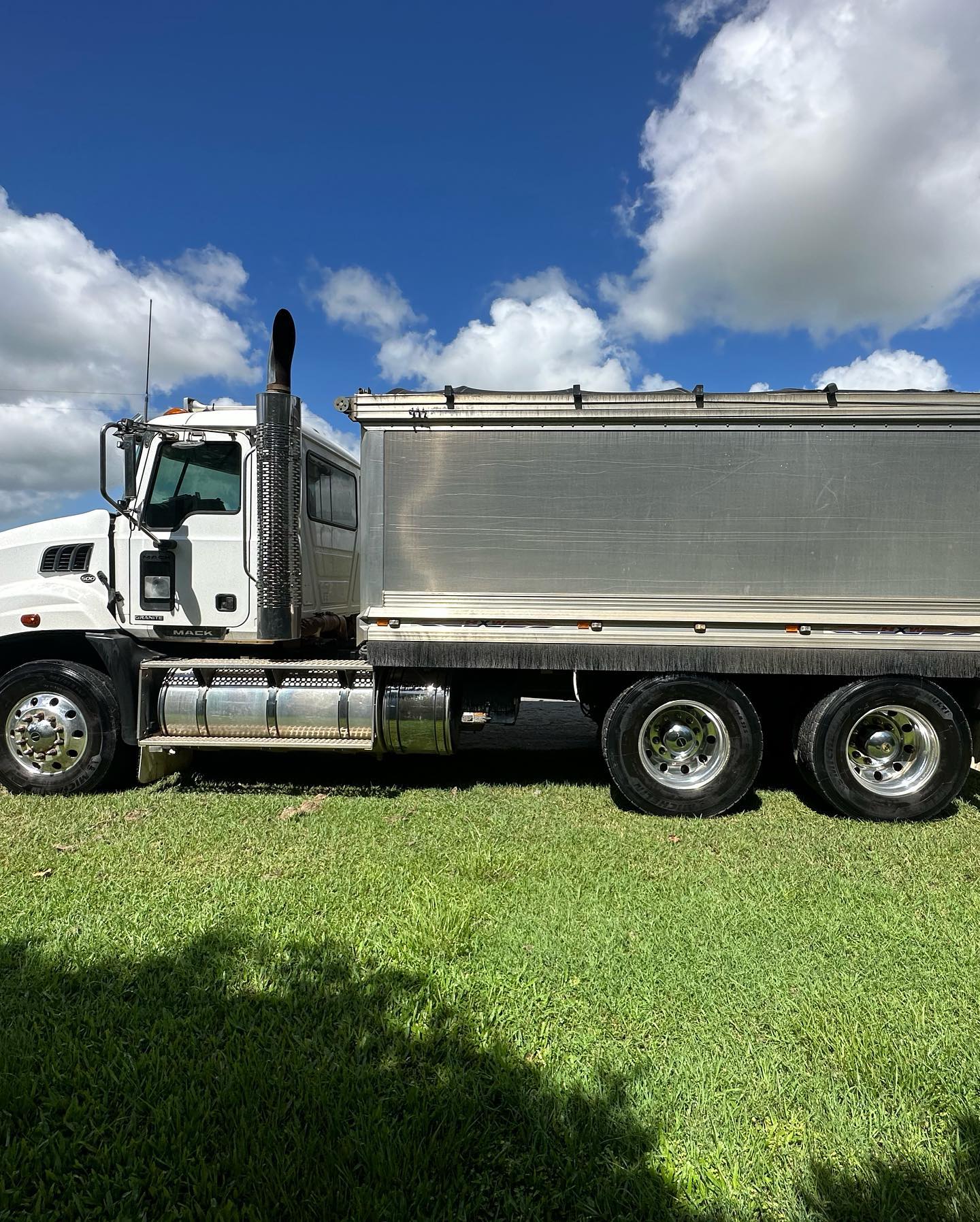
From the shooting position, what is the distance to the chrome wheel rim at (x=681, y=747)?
4.70 meters

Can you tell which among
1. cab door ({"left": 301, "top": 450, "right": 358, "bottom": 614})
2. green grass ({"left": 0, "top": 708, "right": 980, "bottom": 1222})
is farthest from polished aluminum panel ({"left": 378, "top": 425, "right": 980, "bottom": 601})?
green grass ({"left": 0, "top": 708, "right": 980, "bottom": 1222})

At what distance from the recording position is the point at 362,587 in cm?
464

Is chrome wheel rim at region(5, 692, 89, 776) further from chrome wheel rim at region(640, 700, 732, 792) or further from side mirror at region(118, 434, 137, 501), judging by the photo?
chrome wheel rim at region(640, 700, 732, 792)

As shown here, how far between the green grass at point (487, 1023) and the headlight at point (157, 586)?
5.41ft

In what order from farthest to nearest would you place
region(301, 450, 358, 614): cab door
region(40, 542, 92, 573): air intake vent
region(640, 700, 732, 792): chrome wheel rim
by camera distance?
region(301, 450, 358, 614): cab door < region(40, 542, 92, 573): air intake vent < region(640, 700, 732, 792): chrome wheel rim

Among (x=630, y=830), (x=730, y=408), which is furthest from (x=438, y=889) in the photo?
(x=730, y=408)

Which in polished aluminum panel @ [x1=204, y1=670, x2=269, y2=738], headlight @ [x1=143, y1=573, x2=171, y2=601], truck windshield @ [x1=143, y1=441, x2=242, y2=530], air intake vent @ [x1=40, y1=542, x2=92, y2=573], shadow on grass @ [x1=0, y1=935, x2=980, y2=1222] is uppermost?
truck windshield @ [x1=143, y1=441, x2=242, y2=530]

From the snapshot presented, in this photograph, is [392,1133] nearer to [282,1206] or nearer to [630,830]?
[282,1206]

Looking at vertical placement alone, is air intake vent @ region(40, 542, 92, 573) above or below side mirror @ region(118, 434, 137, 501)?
below

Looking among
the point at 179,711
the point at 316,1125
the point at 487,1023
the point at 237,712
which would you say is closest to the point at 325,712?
the point at 237,712

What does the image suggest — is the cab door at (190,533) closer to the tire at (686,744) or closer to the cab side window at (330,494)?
the cab side window at (330,494)

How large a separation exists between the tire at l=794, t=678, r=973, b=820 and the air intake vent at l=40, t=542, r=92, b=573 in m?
5.47

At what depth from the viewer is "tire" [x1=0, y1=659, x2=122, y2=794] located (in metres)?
4.86

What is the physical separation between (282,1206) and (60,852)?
300 cm
